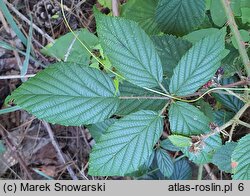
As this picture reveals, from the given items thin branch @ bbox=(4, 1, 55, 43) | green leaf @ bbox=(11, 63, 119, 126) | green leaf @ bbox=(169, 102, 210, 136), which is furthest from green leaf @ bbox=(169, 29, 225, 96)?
thin branch @ bbox=(4, 1, 55, 43)

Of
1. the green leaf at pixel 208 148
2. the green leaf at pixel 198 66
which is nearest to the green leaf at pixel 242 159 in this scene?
the green leaf at pixel 208 148

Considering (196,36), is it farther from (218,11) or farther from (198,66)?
(198,66)

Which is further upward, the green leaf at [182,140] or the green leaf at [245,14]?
the green leaf at [245,14]

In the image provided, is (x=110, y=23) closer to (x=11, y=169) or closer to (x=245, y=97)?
(x=245, y=97)

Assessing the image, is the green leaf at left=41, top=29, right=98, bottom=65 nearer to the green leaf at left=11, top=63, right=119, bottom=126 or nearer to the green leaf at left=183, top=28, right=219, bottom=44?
the green leaf at left=183, top=28, right=219, bottom=44

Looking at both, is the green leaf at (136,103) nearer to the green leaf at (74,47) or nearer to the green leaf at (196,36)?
the green leaf at (196,36)

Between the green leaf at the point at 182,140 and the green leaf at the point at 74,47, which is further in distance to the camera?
the green leaf at the point at 74,47
